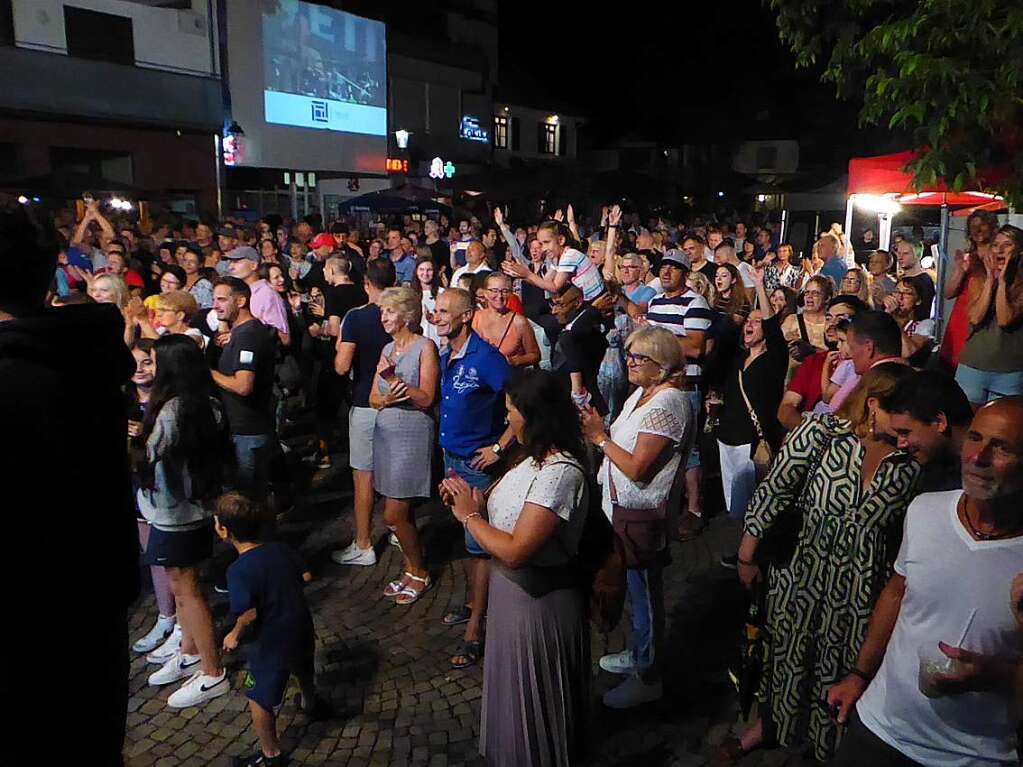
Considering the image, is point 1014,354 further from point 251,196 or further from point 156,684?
point 251,196

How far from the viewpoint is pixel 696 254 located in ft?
31.6

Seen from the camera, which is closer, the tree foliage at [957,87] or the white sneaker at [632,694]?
the white sneaker at [632,694]

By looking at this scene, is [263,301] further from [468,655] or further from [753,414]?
[753,414]

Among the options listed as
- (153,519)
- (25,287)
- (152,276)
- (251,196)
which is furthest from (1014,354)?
(251,196)

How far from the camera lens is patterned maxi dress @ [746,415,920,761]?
274cm

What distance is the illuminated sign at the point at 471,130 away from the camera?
35.4 metres

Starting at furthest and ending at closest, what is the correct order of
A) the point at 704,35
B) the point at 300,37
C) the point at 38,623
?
the point at 704,35, the point at 300,37, the point at 38,623

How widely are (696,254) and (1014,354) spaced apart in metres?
4.50

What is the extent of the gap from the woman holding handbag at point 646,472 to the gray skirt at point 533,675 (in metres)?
0.89

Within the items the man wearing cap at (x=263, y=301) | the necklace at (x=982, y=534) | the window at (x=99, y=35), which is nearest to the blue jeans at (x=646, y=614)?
the necklace at (x=982, y=534)

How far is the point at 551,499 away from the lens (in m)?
2.74

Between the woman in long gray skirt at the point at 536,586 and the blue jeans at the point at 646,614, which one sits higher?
the woman in long gray skirt at the point at 536,586

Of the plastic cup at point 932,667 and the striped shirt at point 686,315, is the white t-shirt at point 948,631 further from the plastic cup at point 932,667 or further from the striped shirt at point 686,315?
the striped shirt at point 686,315

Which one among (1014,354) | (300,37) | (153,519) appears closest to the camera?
(153,519)
